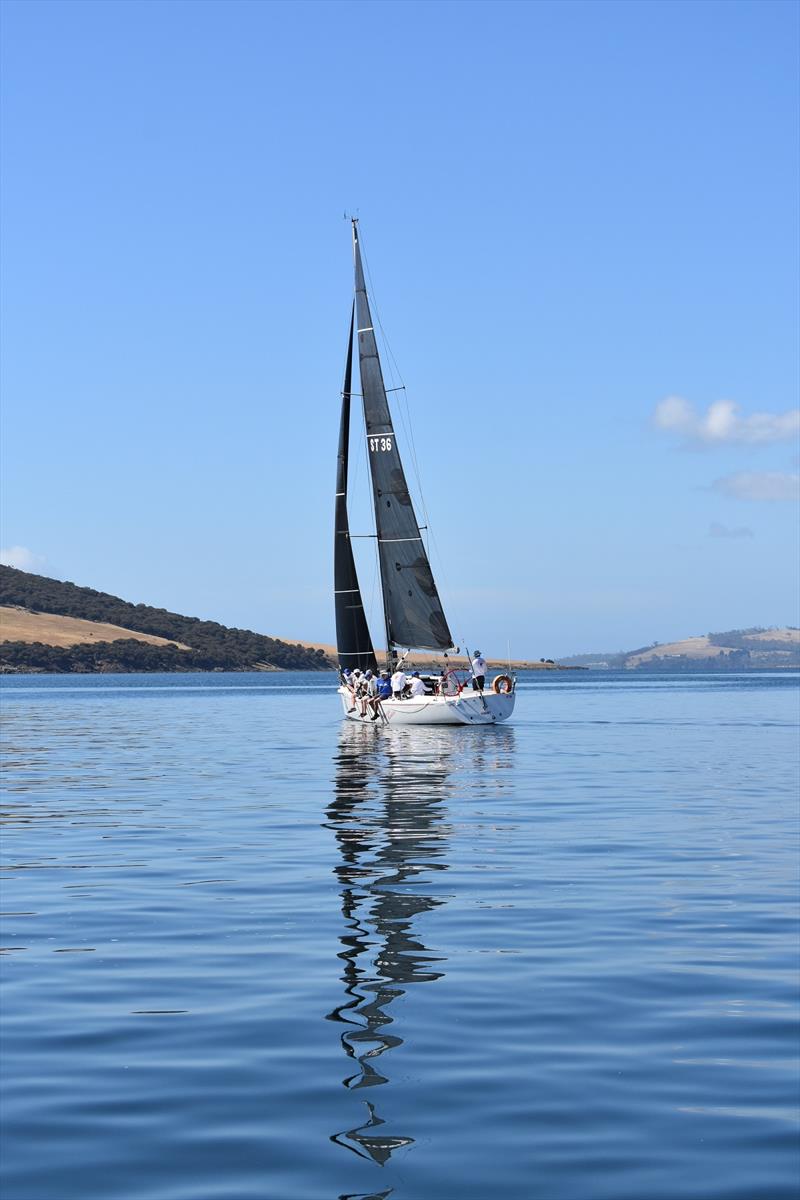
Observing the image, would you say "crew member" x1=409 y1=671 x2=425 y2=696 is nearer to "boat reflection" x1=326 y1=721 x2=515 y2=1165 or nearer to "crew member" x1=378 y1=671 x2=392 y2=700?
"crew member" x1=378 y1=671 x2=392 y2=700

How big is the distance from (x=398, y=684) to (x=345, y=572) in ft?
26.6

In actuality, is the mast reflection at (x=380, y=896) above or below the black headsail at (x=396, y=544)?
below

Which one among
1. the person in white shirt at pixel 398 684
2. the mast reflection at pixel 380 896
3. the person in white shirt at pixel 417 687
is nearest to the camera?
the mast reflection at pixel 380 896

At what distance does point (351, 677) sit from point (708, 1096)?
58.3m

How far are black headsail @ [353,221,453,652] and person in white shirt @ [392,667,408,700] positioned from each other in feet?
5.32

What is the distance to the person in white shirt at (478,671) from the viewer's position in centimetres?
6075

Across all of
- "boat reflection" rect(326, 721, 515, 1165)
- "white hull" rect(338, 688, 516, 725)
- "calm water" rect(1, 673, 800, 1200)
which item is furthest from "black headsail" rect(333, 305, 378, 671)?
"calm water" rect(1, 673, 800, 1200)

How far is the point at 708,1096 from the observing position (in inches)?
388

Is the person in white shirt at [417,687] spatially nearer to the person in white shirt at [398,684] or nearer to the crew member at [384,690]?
the person in white shirt at [398,684]

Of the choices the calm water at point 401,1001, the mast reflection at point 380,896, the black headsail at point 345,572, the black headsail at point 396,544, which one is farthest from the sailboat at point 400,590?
the calm water at point 401,1001

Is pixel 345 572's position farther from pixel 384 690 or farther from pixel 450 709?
pixel 450 709

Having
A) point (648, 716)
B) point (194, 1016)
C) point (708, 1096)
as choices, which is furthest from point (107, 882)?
point (648, 716)

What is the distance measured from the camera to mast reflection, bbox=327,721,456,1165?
10.7 metres

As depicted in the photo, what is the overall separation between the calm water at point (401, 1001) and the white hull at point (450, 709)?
2984 centimetres
